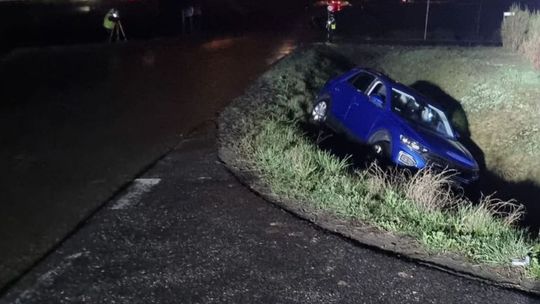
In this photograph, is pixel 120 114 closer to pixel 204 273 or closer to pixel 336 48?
pixel 204 273

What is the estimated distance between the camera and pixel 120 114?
11758mm

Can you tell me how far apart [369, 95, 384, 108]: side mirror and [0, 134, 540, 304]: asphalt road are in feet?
14.7

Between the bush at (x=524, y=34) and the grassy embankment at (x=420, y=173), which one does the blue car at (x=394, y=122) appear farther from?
the bush at (x=524, y=34)

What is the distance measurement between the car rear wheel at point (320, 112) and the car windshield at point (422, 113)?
197cm

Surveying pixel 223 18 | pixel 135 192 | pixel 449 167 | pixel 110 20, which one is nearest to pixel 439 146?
pixel 449 167

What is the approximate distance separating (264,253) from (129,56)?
1447 cm

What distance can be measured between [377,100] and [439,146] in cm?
157

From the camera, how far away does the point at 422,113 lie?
10914 millimetres

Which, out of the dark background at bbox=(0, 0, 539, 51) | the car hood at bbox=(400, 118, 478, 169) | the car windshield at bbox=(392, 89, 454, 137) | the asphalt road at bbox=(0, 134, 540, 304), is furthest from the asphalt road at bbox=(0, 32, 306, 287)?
the car hood at bbox=(400, 118, 478, 169)

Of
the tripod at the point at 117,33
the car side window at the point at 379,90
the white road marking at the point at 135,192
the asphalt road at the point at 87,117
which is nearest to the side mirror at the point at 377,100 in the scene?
the car side window at the point at 379,90

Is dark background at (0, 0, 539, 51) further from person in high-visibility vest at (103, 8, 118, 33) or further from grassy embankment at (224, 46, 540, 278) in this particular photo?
grassy embankment at (224, 46, 540, 278)

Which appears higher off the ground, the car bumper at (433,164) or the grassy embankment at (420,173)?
the grassy embankment at (420,173)

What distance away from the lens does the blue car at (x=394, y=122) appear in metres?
9.97

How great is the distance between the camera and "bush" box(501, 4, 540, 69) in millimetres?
18328
